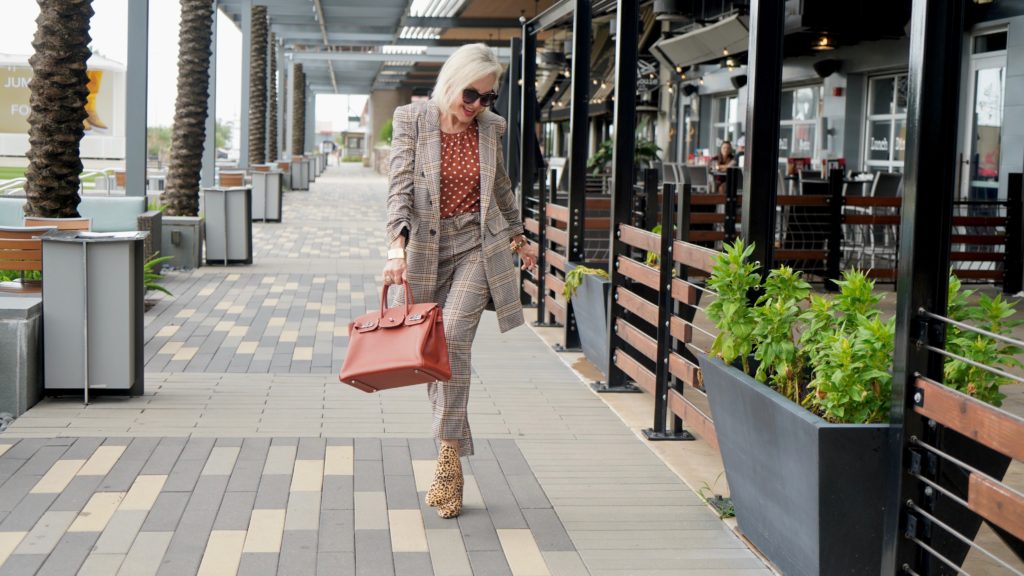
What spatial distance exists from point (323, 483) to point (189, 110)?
9430 mm

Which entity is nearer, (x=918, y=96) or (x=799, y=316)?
(x=918, y=96)

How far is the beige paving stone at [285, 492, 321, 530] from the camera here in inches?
156

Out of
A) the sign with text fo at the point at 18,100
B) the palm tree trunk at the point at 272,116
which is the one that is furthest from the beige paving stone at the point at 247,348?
the palm tree trunk at the point at 272,116

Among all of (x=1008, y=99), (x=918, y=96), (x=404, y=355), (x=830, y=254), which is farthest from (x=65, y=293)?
(x=1008, y=99)

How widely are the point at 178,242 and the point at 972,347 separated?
9589 millimetres

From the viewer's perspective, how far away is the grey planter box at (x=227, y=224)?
11953 mm

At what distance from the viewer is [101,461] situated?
4668mm

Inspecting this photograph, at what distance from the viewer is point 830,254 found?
10.4 m

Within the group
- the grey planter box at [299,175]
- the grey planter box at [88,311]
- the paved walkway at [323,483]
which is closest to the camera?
the paved walkway at [323,483]

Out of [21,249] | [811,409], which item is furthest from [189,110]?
[811,409]

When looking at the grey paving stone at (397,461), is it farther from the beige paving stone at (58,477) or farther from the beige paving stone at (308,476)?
the beige paving stone at (58,477)

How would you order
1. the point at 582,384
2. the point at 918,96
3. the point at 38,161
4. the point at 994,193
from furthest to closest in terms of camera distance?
the point at 994,193, the point at 38,161, the point at 582,384, the point at 918,96

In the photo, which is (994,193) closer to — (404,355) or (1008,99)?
(1008,99)

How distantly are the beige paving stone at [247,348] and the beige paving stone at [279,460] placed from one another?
2.38m
